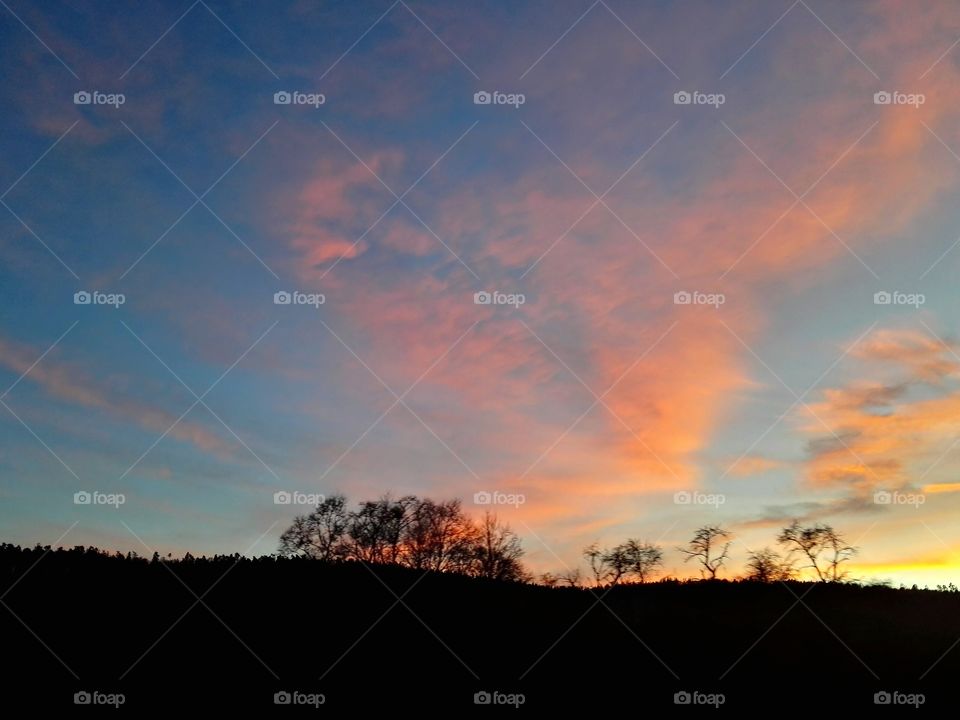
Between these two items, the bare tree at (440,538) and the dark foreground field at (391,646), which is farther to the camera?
the bare tree at (440,538)

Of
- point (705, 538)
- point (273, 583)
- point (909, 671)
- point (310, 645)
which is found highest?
point (705, 538)

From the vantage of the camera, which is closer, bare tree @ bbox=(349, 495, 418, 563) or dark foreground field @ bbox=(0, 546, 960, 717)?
dark foreground field @ bbox=(0, 546, 960, 717)

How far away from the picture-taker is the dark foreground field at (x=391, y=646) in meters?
16.9

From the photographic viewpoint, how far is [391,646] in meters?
21.2

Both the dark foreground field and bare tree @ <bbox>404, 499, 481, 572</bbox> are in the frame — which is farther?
bare tree @ <bbox>404, 499, 481, 572</bbox>

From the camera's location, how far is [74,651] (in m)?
16.7

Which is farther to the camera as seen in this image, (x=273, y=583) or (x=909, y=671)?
(x=909, y=671)

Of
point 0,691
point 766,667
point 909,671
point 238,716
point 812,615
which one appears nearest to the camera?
point 0,691

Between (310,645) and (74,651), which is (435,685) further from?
(74,651)

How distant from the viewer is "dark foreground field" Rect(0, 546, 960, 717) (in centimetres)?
1694

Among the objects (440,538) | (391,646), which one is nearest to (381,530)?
(440,538)

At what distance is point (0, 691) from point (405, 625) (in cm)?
1087

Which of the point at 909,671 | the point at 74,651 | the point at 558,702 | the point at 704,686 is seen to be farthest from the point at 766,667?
the point at 74,651

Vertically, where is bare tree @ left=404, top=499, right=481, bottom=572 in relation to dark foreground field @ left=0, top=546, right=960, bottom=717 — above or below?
above
